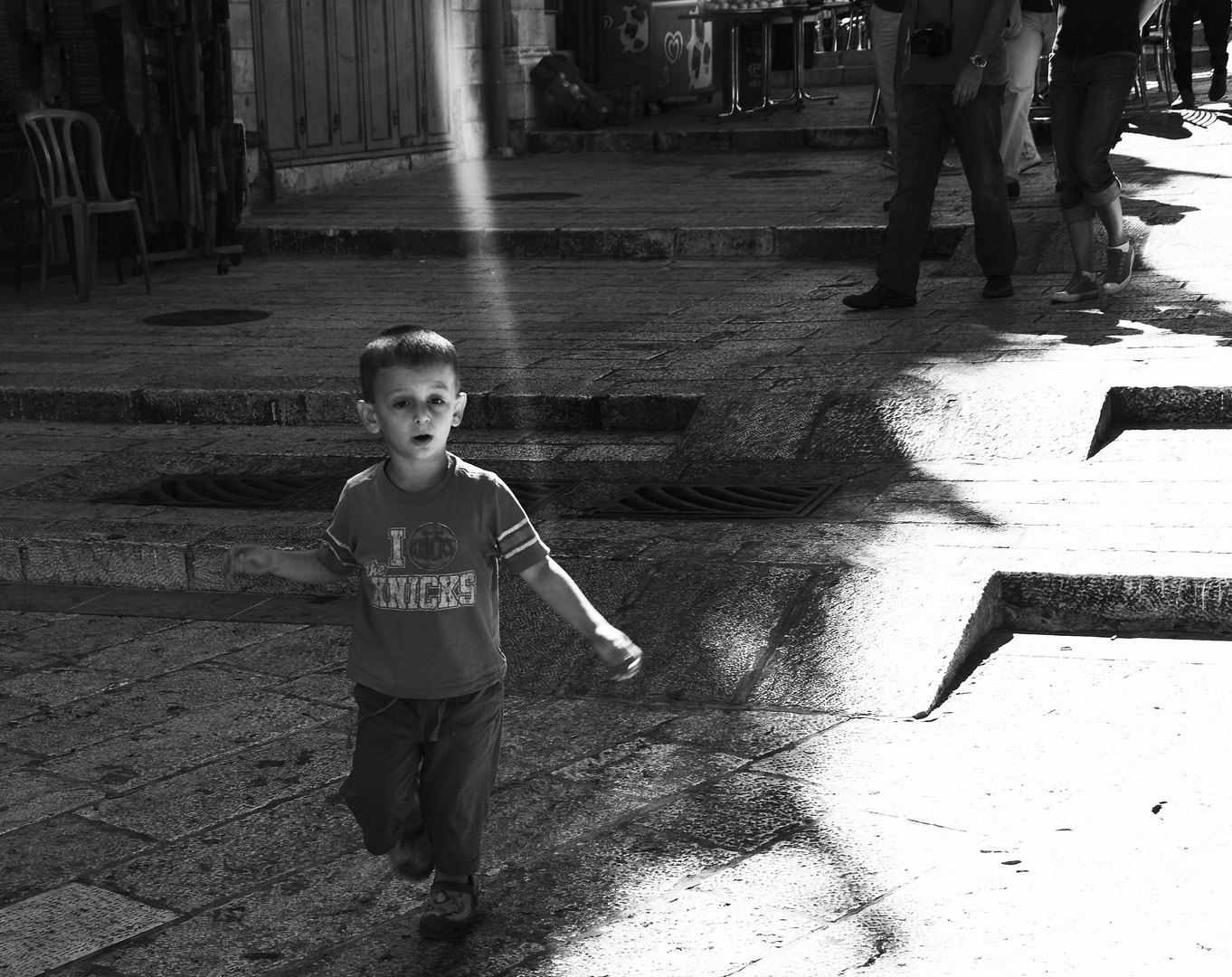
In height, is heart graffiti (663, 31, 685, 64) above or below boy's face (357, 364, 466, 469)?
above

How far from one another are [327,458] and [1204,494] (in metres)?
3.15

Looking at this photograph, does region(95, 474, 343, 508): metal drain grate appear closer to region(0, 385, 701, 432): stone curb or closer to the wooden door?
region(0, 385, 701, 432): stone curb

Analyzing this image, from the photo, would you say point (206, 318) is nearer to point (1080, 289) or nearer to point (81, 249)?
point (81, 249)

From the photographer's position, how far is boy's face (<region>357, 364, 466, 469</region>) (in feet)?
9.38

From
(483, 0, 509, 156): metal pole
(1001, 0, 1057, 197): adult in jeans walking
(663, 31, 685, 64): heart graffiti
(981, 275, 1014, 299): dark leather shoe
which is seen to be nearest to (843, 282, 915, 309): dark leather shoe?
(981, 275, 1014, 299): dark leather shoe

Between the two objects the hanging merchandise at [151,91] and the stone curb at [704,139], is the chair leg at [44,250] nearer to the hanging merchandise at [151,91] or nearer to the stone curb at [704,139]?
the hanging merchandise at [151,91]

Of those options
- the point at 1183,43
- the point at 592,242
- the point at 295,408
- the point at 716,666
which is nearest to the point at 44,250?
the point at 592,242

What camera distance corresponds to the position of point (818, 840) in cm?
335

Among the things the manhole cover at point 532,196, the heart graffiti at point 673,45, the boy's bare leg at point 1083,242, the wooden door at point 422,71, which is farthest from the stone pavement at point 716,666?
the heart graffiti at point 673,45

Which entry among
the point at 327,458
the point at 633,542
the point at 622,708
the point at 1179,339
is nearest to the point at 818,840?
the point at 622,708

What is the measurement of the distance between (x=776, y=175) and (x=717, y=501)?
850 centimetres

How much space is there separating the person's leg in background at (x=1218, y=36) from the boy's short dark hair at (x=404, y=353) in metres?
12.5

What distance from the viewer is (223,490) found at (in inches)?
242

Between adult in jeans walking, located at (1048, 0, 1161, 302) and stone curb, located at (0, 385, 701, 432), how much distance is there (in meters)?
2.30
